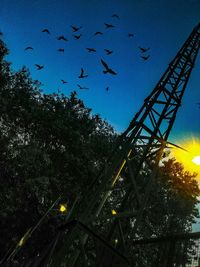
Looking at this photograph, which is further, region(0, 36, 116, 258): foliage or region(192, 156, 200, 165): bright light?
region(0, 36, 116, 258): foliage

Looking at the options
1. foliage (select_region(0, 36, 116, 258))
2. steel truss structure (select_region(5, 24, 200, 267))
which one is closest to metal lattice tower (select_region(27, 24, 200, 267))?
steel truss structure (select_region(5, 24, 200, 267))

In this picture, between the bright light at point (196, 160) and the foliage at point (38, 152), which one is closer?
the bright light at point (196, 160)

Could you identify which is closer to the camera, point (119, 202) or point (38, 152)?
point (119, 202)

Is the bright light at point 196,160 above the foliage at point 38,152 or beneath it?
beneath

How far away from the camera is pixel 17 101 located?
24656 millimetres

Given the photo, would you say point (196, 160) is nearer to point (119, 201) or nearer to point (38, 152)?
point (119, 201)

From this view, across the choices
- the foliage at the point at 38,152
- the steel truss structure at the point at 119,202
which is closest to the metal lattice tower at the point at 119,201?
the steel truss structure at the point at 119,202

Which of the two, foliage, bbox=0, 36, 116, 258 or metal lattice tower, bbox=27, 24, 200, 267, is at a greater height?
foliage, bbox=0, 36, 116, 258

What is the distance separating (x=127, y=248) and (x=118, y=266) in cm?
49

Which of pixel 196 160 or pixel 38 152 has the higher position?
pixel 38 152

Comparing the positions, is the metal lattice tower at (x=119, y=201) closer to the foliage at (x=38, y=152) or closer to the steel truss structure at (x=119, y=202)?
the steel truss structure at (x=119, y=202)

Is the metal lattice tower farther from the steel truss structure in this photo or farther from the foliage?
the foliage

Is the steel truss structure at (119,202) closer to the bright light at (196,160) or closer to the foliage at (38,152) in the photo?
the bright light at (196,160)

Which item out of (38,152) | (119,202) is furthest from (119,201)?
(38,152)
